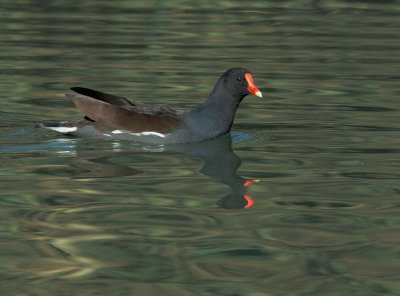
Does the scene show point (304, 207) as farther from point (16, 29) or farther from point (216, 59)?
point (16, 29)

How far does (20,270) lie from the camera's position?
5895 mm

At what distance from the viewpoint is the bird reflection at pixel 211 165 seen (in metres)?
7.80

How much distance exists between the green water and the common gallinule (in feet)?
0.48

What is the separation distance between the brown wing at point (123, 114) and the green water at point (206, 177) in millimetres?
218

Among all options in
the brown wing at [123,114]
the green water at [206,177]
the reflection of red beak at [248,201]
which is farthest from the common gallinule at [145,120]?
the reflection of red beak at [248,201]

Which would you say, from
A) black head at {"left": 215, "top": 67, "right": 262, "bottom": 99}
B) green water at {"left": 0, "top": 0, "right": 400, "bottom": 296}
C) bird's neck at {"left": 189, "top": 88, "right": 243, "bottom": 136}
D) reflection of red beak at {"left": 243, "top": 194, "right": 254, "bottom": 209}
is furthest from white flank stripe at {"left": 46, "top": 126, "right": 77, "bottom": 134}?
reflection of red beak at {"left": 243, "top": 194, "right": 254, "bottom": 209}

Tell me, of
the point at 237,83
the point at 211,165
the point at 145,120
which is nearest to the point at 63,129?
the point at 145,120

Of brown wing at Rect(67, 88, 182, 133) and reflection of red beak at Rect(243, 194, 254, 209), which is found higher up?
brown wing at Rect(67, 88, 182, 133)

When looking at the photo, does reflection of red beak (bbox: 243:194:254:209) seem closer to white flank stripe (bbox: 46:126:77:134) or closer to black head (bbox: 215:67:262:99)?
black head (bbox: 215:67:262:99)

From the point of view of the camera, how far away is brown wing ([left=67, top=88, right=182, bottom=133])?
9953 mm

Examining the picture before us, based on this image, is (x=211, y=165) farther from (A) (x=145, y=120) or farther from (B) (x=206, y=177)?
(A) (x=145, y=120)

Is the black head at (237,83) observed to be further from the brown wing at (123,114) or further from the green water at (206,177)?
the brown wing at (123,114)

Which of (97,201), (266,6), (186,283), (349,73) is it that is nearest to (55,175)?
(97,201)

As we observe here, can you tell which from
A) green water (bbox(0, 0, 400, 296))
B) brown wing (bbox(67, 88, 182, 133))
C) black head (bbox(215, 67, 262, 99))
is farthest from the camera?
black head (bbox(215, 67, 262, 99))
